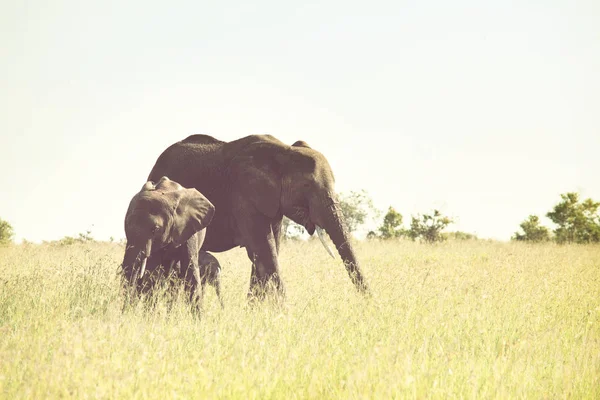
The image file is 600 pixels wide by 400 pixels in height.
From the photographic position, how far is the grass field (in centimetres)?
487

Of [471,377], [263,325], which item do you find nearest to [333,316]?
[263,325]

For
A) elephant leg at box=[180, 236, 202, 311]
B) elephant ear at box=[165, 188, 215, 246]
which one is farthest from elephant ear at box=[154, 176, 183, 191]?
elephant leg at box=[180, 236, 202, 311]

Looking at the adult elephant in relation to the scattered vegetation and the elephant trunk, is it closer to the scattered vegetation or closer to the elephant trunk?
the elephant trunk

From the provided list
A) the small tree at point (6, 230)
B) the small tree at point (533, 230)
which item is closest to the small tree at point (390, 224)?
the small tree at point (533, 230)

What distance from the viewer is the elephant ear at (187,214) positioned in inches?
338

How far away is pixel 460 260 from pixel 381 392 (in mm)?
14219

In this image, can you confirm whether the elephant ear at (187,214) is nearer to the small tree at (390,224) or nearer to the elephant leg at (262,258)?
the elephant leg at (262,258)

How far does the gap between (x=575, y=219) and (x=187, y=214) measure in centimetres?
3012

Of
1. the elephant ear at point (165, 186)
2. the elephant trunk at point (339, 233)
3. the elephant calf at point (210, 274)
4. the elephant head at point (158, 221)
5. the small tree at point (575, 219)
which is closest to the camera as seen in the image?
the elephant head at point (158, 221)

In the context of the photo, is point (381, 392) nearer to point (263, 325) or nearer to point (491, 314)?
point (263, 325)

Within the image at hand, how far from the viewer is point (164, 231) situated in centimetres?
837

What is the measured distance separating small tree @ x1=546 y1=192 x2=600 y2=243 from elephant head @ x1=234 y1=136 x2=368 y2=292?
2606 centimetres

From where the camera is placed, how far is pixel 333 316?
7.97 metres

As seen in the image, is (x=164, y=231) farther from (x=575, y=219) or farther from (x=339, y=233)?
(x=575, y=219)
